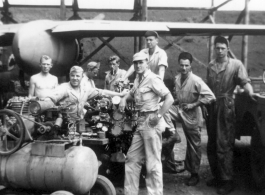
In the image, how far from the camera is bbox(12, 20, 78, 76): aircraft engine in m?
7.67

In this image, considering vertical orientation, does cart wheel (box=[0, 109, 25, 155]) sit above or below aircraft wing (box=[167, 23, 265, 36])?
below

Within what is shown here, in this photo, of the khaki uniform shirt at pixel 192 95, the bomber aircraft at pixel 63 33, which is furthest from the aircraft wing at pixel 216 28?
the khaki uniform shirt at pixel 192 95

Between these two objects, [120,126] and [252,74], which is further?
[252,74]

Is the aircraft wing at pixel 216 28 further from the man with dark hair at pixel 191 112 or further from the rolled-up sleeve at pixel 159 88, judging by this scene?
the rolled-up sleeve at pixel 159 88

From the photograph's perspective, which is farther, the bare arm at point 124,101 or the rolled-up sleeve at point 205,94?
the rolled-up sleeve at point 205,94

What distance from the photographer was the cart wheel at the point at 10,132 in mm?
4461

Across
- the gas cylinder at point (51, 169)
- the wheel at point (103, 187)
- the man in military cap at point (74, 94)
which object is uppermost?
the man in military cap at point (74, 94)

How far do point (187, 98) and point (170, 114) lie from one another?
39cm

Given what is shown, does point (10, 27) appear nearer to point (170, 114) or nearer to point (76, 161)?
point (170, 114)

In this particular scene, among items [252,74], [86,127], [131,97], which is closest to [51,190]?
[86,127]

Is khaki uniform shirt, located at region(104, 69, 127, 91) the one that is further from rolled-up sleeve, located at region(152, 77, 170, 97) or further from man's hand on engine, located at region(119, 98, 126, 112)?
rolled-up sleeve, located at region(152, 77, 170, 97)

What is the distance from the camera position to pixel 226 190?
19.5 feet

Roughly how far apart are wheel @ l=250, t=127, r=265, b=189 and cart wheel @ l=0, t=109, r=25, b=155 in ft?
12.1

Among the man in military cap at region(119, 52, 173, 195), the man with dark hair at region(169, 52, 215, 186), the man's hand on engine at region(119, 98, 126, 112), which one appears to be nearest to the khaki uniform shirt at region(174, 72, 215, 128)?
the man with dark hair at region(169, 52, 215, 186)
